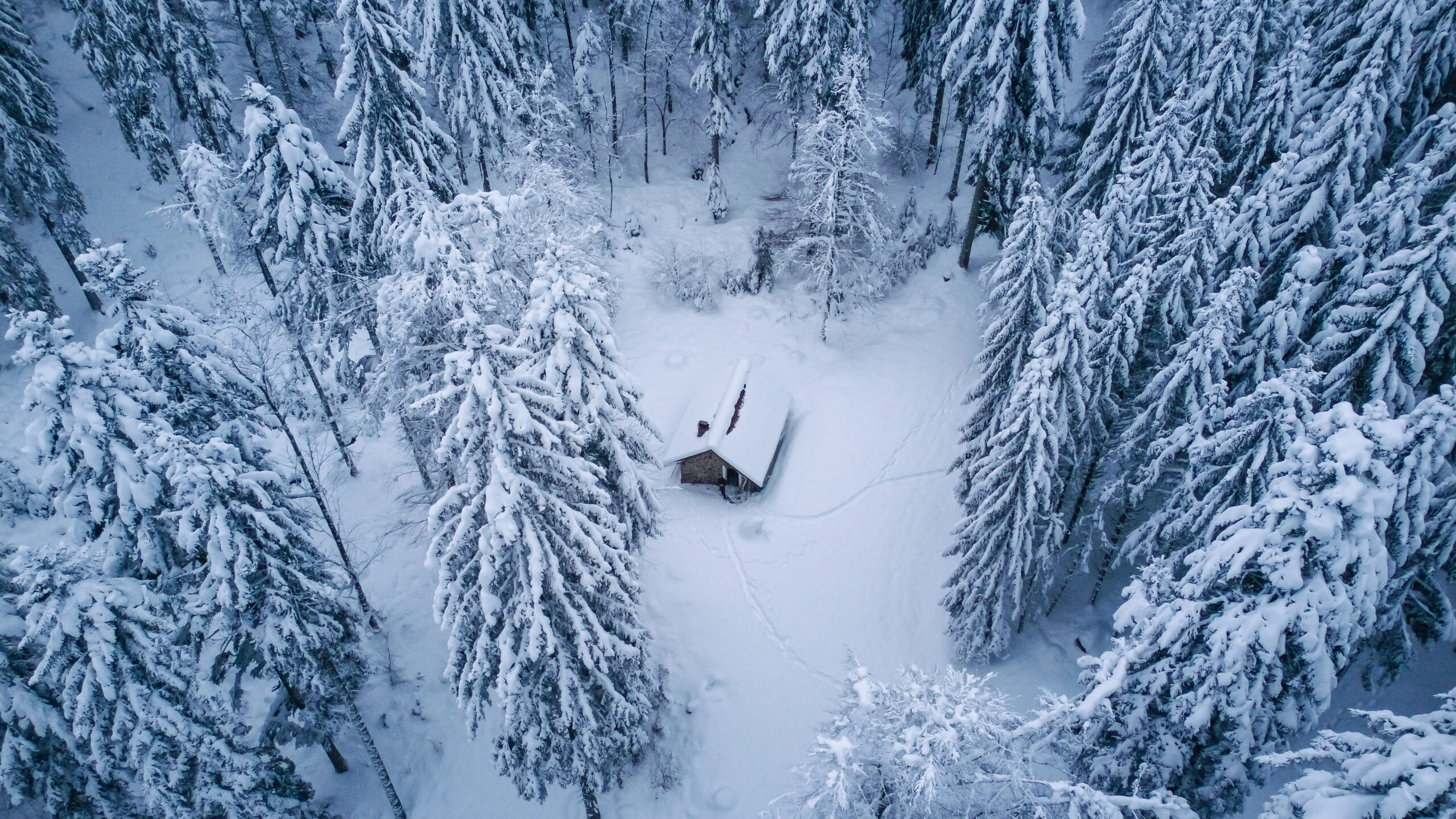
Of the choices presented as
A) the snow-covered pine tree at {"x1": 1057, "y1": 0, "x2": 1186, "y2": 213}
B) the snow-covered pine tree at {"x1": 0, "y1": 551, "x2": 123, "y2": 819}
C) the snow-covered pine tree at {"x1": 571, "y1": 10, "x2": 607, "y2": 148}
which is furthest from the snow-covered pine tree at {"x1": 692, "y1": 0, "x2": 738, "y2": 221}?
the snow-covered pine tree at {"x1": 0, "y1": 551, "x2": 123, "y2": 819}

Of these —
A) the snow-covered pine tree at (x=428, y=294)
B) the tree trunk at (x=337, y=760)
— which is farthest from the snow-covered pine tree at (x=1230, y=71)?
the tree trunk at (x=337, y=760)

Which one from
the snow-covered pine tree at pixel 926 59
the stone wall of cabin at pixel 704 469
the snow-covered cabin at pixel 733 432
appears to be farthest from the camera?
the snow-covered pine tree at pixel 926 59

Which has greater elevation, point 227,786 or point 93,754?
point 93,754

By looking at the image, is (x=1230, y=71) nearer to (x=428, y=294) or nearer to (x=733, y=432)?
(x=733, y=432)

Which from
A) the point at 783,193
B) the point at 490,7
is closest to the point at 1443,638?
the point at 783,193

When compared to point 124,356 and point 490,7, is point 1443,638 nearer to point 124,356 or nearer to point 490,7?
point 124,356

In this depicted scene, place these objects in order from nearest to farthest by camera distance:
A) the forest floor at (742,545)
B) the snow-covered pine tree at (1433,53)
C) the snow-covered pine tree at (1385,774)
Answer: the snow-covered pine tree at (1385,774) → the snow-covered pine tree at (1433,53) → the forest floor at (742,545)

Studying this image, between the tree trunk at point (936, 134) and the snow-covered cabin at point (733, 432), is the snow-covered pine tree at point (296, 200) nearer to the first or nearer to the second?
the snow-covered cabin at point (733, 432)
